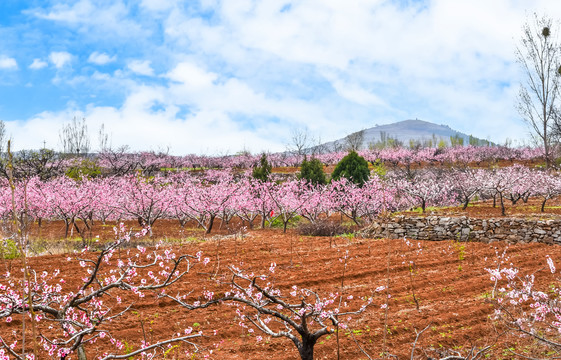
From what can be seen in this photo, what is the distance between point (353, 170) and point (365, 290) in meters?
17.2

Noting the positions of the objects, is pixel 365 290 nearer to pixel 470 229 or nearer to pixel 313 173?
pixel 470 229

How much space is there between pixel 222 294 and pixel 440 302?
174 inches

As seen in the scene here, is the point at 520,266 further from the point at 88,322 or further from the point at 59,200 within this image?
the point at 59,200

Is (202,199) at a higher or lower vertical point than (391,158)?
lower

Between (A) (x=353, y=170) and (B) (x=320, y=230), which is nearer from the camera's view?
(B) (x=320, y=230)

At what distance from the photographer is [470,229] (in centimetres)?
1559

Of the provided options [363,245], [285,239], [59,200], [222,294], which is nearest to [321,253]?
[363,245]

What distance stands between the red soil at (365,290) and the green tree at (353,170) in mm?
9992

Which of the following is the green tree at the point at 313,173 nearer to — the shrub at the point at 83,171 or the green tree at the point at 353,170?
the green tree at the point at 353,170

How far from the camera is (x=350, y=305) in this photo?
7.91 meters

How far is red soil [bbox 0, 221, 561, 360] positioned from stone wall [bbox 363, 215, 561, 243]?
0.71 metres

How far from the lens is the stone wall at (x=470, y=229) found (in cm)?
1430

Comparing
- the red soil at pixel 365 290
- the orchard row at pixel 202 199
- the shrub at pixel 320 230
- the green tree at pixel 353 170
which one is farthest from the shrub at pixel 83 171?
the red soil at pixel 365 290

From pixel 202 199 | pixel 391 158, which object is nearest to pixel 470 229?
pixel 202 199
